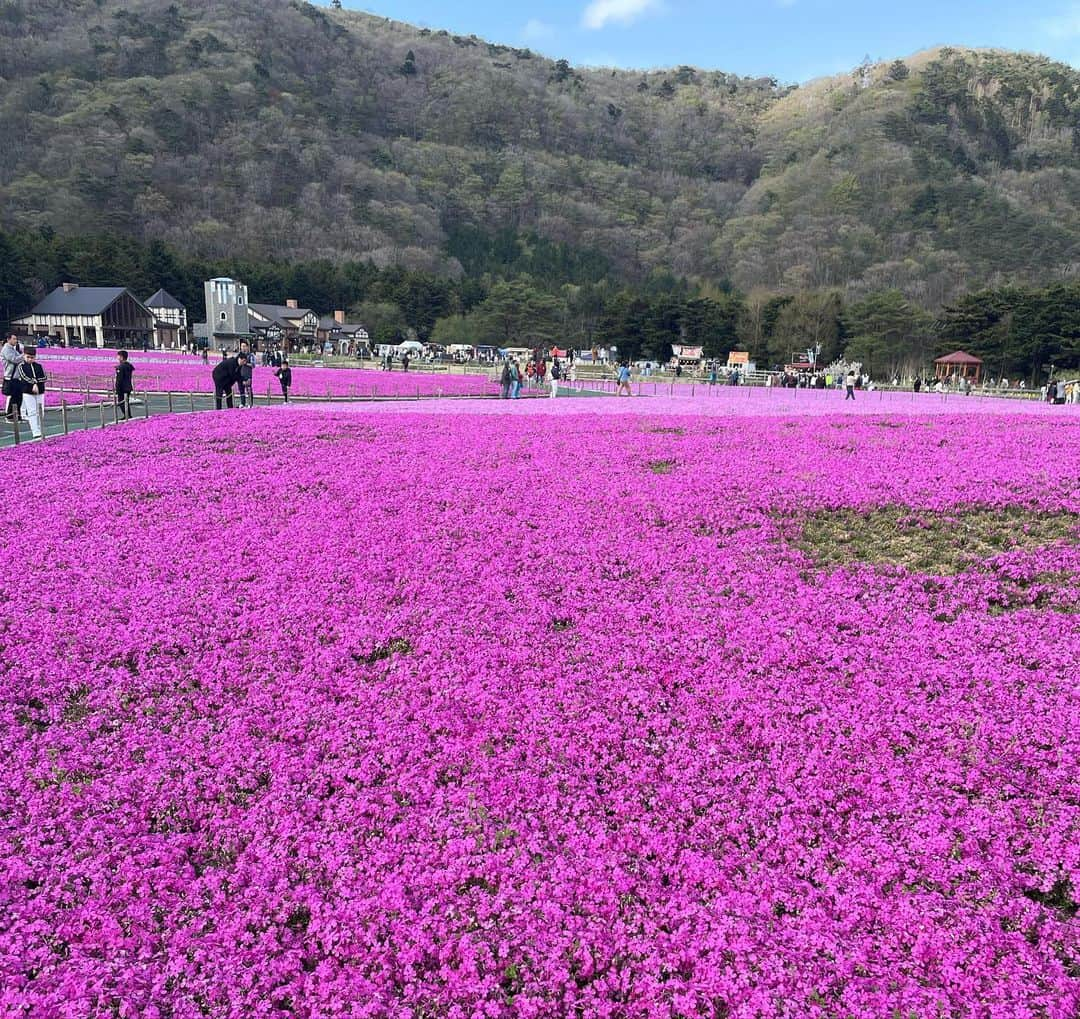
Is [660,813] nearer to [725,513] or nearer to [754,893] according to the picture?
[754,893]

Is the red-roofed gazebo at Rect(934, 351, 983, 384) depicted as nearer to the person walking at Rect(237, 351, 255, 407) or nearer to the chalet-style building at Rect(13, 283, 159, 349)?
the person walking at Rect(237, 351, 255, 407)

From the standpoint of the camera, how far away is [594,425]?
1752cm

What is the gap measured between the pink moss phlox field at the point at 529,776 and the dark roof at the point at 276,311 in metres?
91.8

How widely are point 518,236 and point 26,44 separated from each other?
118m

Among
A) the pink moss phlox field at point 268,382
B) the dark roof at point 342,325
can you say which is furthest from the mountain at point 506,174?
the pink moss phlox field at point 268,382

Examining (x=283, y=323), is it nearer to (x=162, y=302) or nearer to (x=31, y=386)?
(x=162, y=302)

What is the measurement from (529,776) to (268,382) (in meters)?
31.9

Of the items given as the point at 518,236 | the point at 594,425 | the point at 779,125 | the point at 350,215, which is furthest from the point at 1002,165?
the point at 594,425

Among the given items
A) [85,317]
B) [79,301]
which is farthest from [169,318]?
[85,317]

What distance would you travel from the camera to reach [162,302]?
89.6 m

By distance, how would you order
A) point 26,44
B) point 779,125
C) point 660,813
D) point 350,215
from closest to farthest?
point 660,813 → point 350,215 → point 26,44 → point 779,125

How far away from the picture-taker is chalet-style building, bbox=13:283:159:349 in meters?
75.8

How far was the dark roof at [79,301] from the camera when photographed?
75.8 meters

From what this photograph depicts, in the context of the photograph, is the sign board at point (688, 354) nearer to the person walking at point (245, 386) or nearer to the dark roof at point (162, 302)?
the person walking at point (245, 386)
